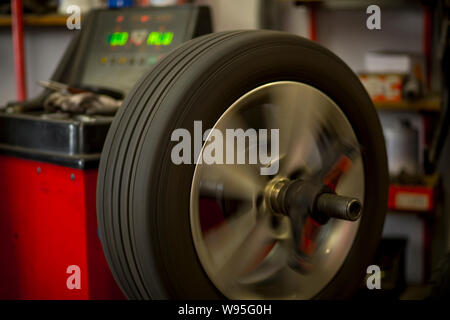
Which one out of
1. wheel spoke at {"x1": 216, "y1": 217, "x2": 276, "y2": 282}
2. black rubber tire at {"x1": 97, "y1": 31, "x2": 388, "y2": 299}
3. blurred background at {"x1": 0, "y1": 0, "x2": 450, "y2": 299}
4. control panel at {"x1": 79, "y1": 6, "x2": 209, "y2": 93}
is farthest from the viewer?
blurred background at {"x1": 0, "y1": 0, "x2": 450, "y2": 299}

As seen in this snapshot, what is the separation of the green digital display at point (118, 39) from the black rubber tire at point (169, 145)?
0.73m

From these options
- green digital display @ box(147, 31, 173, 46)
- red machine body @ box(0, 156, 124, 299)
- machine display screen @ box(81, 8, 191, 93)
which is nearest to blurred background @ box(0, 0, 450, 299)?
machine display screen @ box(81, 8, 191, 93)

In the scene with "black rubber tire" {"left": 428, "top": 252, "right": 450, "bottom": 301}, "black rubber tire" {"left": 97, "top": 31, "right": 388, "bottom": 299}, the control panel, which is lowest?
"black rubber tire" {"left": 428, "top": 252, "right": 450, "bottom": 301}

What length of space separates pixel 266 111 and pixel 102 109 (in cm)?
44

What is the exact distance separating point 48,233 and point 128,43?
Answer: 0.63m

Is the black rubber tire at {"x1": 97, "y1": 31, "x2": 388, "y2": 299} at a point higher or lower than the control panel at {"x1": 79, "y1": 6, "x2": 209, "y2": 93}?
lower

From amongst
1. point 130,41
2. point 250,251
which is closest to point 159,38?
point 130,41

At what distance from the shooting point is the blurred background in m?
2.29

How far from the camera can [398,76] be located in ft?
7.47

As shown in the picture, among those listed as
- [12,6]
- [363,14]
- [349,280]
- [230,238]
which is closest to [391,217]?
[363,14]

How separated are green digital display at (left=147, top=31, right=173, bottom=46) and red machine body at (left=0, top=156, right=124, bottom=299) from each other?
0.50 m

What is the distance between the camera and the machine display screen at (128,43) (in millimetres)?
1660

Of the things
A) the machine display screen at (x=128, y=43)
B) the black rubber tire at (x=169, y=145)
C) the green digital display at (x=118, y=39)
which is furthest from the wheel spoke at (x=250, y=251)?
the green digital display at (x=118, y=39)

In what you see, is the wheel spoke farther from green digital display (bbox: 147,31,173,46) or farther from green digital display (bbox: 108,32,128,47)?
green digital display (bbox: 108,32,128,47)
